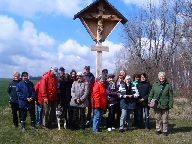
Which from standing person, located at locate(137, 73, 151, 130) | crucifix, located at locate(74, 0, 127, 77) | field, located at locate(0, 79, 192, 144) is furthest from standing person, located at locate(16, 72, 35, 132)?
standing person, located at locate(137, 73, 151, 130)

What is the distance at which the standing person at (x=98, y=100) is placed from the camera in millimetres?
13852

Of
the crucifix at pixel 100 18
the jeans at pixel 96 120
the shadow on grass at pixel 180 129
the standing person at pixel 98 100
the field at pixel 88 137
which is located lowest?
the field at pixel 88 137

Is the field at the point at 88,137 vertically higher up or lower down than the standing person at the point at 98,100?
lower down

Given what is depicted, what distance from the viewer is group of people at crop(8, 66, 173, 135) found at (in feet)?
45.6

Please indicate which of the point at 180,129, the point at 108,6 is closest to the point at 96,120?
the point at 180,129

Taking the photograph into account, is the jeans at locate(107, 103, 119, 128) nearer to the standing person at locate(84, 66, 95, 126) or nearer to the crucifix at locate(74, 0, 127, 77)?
the standing person at locate(84, 66, 95, 126)

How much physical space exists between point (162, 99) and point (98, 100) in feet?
6.58

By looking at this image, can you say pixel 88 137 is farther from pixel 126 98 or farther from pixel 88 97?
pixel 126 98

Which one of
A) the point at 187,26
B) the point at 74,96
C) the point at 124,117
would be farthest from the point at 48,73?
the point at 187,26

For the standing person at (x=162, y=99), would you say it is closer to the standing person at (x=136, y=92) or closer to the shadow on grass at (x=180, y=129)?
the standing person at (x=136, y=92)

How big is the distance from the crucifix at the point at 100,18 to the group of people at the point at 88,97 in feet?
4.35

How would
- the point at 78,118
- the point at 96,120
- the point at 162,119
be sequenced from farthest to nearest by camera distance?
the point at 78,118, the point at 96,120, the point at 162,119

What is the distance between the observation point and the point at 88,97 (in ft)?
47.4

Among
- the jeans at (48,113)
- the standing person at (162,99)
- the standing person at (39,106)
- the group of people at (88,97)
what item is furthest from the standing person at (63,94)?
the standing person at (162,99)
